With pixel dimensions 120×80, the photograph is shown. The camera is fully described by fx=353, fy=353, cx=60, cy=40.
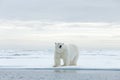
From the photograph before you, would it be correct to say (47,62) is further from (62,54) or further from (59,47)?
(59,47)

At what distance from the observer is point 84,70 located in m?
13.3

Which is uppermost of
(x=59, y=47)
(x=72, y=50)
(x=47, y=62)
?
(x=59, y=47)

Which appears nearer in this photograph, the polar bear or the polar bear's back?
the polar bear

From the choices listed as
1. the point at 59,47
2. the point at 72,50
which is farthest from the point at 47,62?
the point at 59,47

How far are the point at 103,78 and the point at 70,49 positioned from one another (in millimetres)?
4436

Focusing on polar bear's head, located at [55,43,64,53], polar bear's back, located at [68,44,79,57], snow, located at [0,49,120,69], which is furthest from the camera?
polar bear's back, located at [68,44,79,57]

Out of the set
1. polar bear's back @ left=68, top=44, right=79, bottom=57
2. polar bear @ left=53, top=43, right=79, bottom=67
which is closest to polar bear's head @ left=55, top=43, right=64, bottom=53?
polar bear @ left=53, top=43, right=79, bottom=67

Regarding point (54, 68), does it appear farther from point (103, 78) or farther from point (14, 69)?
point (103, 78)

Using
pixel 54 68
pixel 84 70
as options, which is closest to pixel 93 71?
pixel 84 70

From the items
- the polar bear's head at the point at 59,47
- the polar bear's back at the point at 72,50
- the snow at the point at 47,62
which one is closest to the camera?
the polar bear's head at the point at 59,47

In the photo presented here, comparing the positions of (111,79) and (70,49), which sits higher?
(70,49)

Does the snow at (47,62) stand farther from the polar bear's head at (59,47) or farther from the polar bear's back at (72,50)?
the polar bear's head at (59,47)

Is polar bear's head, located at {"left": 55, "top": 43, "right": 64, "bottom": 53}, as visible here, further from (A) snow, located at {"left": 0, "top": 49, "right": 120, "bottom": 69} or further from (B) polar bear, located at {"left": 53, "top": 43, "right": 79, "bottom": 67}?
(A) snow, located at {"left": 0, "top": 49, "right": 120, "bottom": 69}

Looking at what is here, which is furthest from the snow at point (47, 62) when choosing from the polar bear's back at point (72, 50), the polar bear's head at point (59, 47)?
the polar bear's head at point (59, 47)
